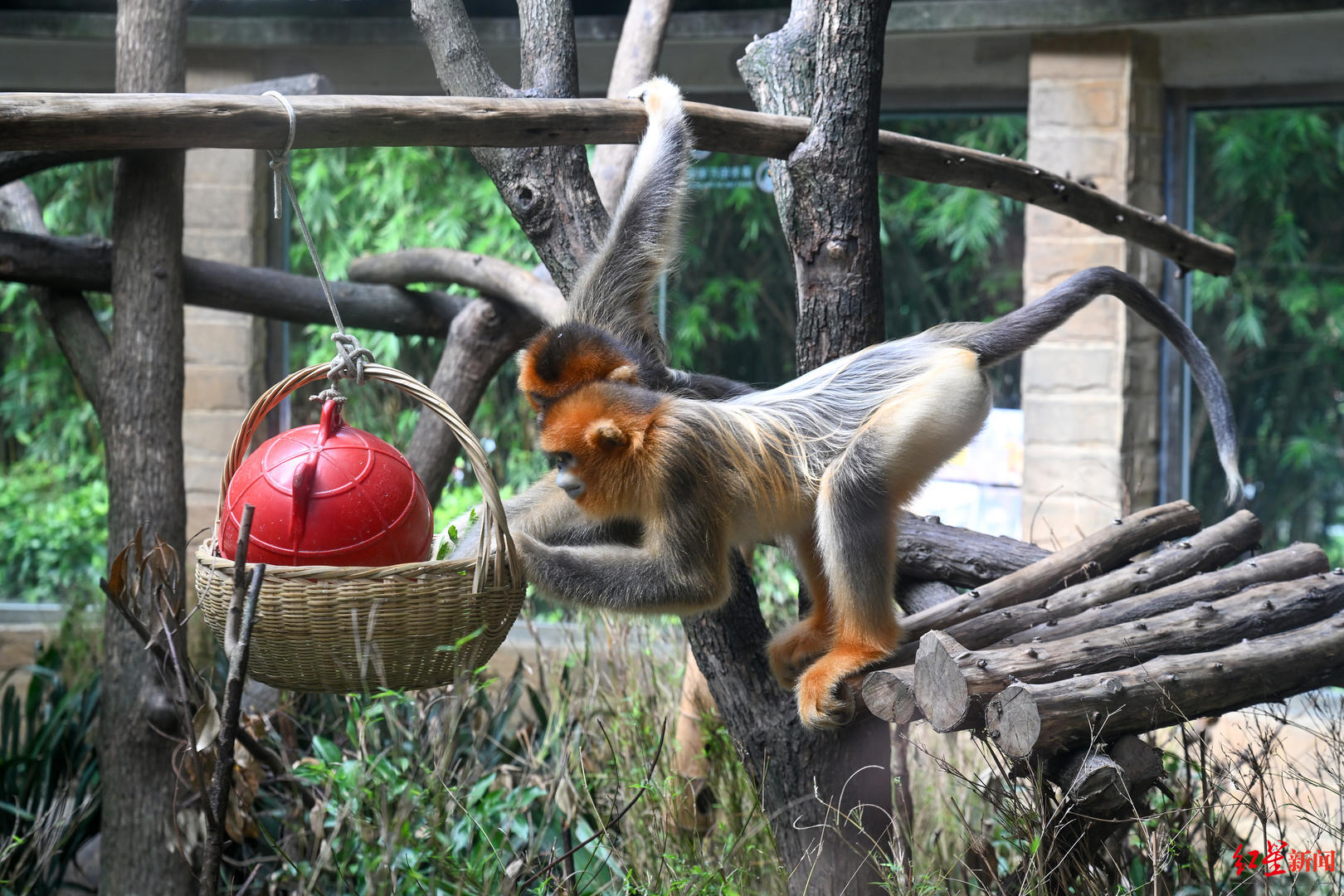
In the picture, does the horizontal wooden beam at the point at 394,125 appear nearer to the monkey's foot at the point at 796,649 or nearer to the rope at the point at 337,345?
the rope at the point at 337,345

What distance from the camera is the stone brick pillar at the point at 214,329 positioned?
573 cm

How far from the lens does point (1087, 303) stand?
294 cm

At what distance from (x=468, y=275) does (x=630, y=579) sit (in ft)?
8.01

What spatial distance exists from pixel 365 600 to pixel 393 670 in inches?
9.7

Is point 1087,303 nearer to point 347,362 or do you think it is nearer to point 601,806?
point 347,362

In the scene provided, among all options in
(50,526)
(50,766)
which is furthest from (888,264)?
(50,526)

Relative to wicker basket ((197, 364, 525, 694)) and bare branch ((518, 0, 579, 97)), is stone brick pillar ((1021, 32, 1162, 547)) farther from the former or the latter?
wicker basket ((197, 364, 525, 694))

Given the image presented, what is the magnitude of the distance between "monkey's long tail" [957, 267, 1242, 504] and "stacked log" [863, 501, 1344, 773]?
0.31m

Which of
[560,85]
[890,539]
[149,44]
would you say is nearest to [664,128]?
[560,85]

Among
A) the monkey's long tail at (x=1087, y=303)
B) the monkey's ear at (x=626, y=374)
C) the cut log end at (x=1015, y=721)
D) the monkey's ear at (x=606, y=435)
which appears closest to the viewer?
the cut log end at (x=1015, y=721)

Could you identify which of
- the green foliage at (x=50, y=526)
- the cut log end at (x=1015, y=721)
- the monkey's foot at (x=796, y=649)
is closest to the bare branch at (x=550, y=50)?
the monkey's foot at (x=796, y=649)

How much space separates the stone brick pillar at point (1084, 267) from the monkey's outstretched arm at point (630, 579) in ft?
9.57

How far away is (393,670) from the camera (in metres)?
2.22

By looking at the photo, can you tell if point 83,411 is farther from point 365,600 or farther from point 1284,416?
point 1284,416
